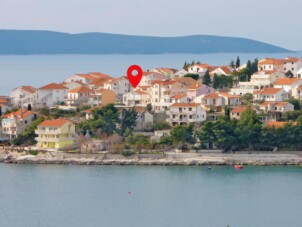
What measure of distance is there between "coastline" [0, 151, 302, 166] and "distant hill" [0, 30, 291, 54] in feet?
294

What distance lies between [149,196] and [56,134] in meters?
5.80

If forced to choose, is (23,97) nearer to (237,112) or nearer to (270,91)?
(237,112)

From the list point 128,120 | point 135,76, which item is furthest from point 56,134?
point 135,76

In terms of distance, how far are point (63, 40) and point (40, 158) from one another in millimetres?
93981

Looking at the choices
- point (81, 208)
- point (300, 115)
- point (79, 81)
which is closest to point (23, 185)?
point (81, 208)

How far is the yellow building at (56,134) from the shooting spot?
25.3m

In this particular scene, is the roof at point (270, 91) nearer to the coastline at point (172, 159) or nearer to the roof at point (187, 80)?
the roof at point (187, 80)

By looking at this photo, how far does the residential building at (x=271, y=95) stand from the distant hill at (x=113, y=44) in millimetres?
85996

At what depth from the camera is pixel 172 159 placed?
24094 mm

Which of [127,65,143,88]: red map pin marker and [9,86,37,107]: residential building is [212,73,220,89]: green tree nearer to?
[127,65,143,88]: red map pin marker

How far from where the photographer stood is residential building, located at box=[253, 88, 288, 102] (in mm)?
27672

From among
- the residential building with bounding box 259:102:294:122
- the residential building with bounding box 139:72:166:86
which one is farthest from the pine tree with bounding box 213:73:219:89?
the residential building with bounding box 259:102:294:122

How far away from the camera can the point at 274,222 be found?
57.1 feet

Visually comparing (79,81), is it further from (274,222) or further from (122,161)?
(274,222)
